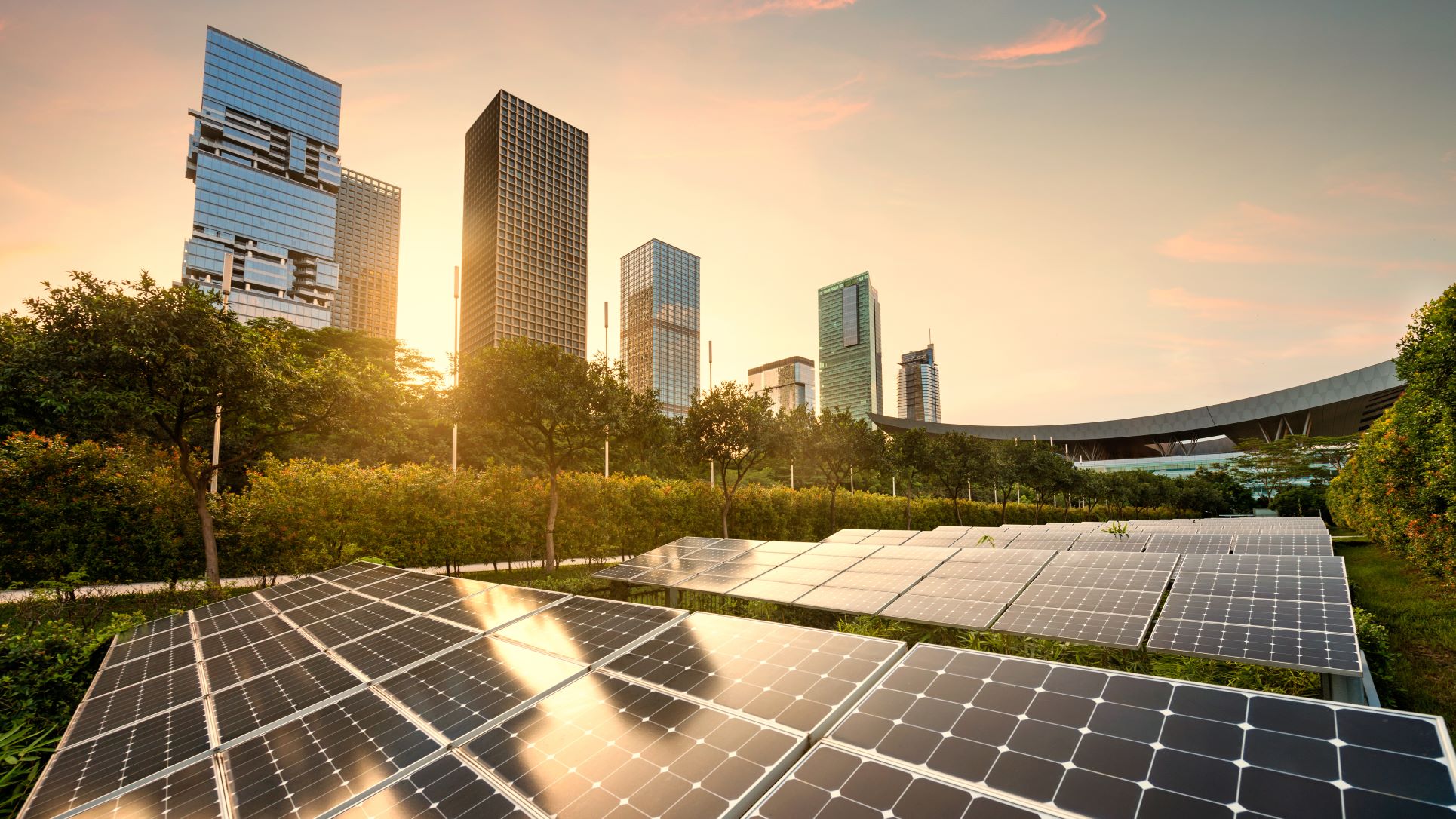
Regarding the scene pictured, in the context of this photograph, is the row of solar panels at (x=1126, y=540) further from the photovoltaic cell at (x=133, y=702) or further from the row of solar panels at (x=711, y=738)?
the photovoltaic cell at (x=133, y=702)

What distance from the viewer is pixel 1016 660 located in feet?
13.4

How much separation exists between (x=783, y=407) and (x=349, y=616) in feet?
82.1

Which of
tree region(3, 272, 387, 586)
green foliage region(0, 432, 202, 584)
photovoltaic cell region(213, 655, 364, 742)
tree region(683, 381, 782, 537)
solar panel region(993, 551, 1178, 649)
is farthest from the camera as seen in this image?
tree region(683, 381, 782, 537)

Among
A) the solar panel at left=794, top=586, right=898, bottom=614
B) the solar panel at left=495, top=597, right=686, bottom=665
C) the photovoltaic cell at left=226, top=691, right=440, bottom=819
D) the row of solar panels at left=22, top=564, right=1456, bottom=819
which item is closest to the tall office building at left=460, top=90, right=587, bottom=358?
the solar panel at left=794, top=586, right=898, bottom=614

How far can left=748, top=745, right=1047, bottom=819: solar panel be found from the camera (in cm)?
260

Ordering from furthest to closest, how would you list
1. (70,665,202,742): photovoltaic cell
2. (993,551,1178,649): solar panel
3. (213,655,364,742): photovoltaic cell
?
1. (993,551,1178,649): solar panel
2. (70,665,202,742): photovoltaic cell
3. (213,655,364,742): photovoltaic cell

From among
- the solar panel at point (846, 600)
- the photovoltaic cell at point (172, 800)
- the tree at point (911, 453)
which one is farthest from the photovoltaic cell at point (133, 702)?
the tree at point (911, 453)

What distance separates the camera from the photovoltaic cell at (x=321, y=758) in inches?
133

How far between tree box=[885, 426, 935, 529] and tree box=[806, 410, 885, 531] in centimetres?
241

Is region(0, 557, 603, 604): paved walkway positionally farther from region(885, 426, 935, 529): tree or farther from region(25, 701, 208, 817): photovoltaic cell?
region(885, 426, 935, 529): tree

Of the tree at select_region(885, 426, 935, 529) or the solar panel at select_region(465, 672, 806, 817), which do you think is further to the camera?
the tree at select_region(885, 426, 935, 529)

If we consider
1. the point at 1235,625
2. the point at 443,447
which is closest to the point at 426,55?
the point at 1235,625

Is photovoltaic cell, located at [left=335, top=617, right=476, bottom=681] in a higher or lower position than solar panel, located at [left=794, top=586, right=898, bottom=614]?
higher

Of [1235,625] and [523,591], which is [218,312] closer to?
[523,591]
